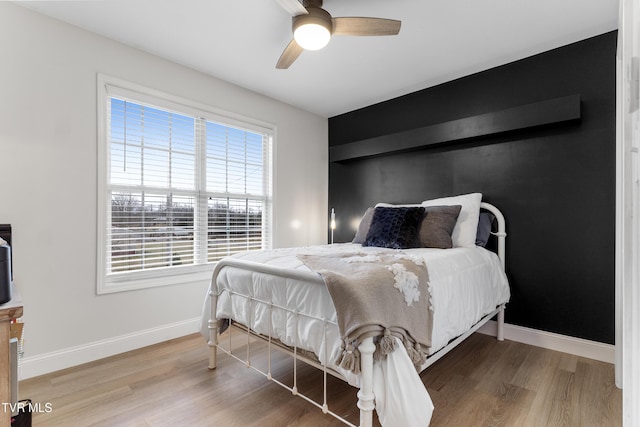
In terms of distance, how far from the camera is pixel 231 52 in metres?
2.67

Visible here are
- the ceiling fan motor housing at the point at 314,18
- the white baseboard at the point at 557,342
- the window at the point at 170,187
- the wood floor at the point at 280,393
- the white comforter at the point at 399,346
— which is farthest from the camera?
the window at the point at 170,187

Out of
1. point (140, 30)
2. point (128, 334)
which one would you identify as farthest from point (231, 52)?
point (128, 334)

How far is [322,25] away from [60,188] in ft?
6.89

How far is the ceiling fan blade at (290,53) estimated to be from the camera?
2.11 meters

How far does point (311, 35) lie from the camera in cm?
191

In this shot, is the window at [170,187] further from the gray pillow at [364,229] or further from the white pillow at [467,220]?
the white pillow at [467,220]

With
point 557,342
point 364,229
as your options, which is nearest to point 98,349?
point 364,229

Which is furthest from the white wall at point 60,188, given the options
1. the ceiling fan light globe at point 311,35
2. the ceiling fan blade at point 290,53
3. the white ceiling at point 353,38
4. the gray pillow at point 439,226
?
the gray pillow at point 439,226

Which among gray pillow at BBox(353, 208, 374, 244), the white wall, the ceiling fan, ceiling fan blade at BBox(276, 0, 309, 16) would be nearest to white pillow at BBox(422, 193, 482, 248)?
gray pillow at BBox(353, 208, 374, 244)

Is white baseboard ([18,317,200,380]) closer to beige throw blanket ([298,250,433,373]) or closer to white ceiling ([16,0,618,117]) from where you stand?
beige throw blanket ([298,250,433,373])

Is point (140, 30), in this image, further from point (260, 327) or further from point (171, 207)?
point (260, 327)

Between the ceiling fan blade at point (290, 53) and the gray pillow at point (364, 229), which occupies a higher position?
the ceiling fan blade at point (290, 53)

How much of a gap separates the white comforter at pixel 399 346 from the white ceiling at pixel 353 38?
1634 millimetres

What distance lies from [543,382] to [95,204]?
3.36 m
